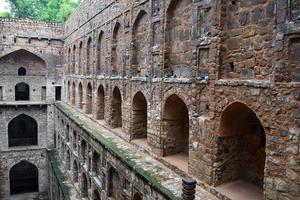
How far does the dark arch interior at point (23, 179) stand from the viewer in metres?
22.5

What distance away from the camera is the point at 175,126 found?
25.5 feet

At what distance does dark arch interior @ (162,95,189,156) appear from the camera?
7.64 m

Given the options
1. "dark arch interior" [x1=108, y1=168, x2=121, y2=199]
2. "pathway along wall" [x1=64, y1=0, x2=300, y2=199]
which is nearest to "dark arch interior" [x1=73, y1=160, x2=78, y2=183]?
"dark arch interior" [x1=108, y1=168, x2=121, y2=199]

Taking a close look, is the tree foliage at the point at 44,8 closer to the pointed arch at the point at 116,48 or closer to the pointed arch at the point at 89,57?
the pointed arch at the point at 89,57

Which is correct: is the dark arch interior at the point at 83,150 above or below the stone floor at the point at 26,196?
above

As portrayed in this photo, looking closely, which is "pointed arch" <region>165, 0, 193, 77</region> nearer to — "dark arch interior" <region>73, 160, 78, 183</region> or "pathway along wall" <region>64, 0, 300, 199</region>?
"pathway along wall" <region>64, 0, 300, 199</region>

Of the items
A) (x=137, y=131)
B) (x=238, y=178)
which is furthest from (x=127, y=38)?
(x=238, y=178)

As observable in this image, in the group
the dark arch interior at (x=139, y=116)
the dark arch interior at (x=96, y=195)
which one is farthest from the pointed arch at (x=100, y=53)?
the dark arch interior at (x=96, y=195)

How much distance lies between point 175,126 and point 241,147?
202cm

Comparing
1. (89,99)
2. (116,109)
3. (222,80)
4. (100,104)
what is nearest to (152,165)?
(222,80)

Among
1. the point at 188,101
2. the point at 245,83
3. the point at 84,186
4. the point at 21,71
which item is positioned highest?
the point at 21,71

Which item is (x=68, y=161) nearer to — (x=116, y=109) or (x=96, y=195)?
(x=96, y=195)

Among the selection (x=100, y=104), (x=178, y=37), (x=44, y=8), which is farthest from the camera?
(x=44, y=8)

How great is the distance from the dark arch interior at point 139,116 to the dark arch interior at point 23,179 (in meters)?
16.0
